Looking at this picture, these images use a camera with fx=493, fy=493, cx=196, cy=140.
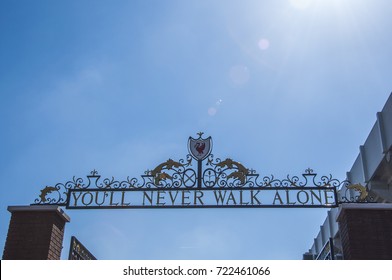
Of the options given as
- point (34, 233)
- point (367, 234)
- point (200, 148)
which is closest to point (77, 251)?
point (34, 233)

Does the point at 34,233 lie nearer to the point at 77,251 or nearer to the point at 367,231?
the point at 77,251

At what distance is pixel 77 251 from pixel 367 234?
479 cm

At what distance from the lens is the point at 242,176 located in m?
8.09

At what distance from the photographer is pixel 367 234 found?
23.7ft

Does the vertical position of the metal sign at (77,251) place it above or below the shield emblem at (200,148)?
below

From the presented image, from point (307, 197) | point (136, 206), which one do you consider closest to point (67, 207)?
point (136, 206)

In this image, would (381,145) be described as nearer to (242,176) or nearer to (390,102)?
(390,102)

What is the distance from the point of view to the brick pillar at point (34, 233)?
25.2ft

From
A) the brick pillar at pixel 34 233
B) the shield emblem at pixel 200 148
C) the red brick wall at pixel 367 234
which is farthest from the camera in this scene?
the shield emblem at pixel 200 148

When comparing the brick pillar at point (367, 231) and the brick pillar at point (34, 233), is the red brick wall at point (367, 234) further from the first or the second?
the brick pillar at point (34, 233)

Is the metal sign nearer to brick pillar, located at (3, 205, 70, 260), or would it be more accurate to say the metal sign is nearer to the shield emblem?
brick pillar, located at (3, 205, 70, 260)

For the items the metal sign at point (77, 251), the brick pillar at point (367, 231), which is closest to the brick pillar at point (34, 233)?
the metal sign at point (77, 251)

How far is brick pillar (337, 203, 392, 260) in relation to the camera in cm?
710

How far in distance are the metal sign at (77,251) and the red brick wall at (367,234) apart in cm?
441
